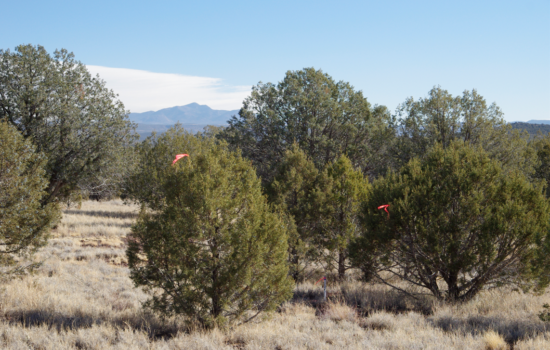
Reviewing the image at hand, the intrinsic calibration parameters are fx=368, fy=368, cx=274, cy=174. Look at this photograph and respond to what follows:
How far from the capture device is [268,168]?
21.7m

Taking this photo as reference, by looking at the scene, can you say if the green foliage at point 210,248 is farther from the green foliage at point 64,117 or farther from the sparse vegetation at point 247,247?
the green foliage at point 64,117

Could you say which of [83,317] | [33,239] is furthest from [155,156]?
[83,317]

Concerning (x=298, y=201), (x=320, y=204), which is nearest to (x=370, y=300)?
(x=320, y=204)

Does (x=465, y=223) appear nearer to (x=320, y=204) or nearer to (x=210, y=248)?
(x=320, y=204)

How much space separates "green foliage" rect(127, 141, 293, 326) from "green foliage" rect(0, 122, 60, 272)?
11.3ft

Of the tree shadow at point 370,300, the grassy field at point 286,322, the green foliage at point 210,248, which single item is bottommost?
the tree shadow at point 370,300

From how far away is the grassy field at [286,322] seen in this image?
647 centimetres

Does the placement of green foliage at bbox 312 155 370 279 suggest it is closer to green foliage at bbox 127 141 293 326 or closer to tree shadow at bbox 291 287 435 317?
tree shadow at bbox 291 287 435 317

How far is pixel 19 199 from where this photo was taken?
8.72 metres

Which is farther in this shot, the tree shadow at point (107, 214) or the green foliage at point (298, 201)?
the tree shadow at point (107, 214)

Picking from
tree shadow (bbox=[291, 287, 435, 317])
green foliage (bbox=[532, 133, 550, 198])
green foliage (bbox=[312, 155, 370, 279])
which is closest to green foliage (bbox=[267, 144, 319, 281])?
green foliage (bbox=[312, 155, 370, 279])

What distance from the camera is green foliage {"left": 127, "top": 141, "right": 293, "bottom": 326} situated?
699 centimetres

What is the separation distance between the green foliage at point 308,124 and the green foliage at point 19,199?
13899 millimetres

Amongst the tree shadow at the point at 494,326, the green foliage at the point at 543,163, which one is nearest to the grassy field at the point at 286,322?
the tree shadow at the point at 494,326
